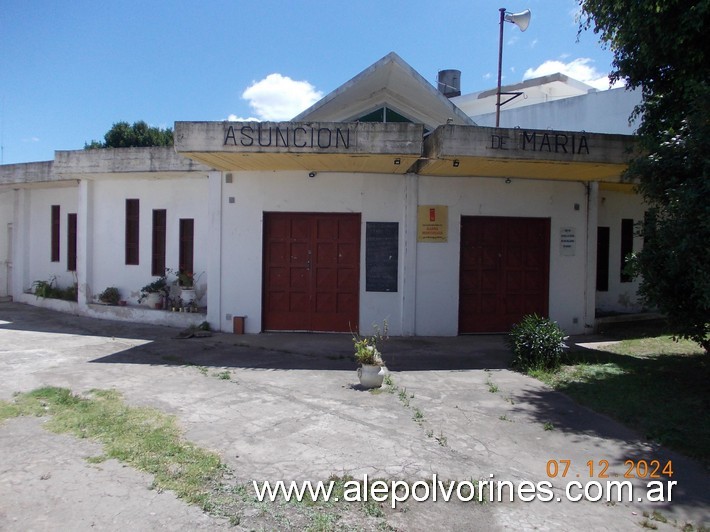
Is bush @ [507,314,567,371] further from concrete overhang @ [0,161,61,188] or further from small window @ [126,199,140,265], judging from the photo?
concrete overhang @ [0,161,61,188]

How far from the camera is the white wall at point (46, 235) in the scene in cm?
1304

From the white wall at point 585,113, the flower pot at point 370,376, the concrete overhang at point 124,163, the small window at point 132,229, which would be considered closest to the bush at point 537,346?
the flower pot at point 370,376

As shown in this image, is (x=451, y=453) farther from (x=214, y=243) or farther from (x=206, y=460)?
(x=214, y=243)

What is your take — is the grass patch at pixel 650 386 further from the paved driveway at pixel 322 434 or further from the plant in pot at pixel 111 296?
the plant in pot at pixel 111 296

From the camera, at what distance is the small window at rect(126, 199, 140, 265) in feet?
37.5

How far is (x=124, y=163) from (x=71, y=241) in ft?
12.6

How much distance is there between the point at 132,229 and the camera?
11508 millimetres

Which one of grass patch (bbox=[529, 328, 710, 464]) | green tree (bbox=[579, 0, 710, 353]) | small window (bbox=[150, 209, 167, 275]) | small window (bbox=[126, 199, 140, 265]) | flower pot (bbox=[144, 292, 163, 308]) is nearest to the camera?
grass patch (bbox=[529, 328, 710, 464])

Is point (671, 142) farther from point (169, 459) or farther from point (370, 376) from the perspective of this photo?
point (169, 459)

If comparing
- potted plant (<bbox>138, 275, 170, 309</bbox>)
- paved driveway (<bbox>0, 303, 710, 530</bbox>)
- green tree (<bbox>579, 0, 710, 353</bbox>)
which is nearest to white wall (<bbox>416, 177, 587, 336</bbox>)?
paved driveway (<bbox>0, 303, 710, 530</bbox>)

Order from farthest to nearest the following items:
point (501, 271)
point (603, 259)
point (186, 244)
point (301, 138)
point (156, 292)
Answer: point (603, 259) < point (186, 244) < point (156, 292) < point (501, 271) < point (301, 138)

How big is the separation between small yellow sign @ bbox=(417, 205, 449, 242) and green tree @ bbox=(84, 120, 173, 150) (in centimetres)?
2319

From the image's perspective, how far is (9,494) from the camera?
11.2 ft

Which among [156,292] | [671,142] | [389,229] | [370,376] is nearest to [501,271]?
[389,229]
